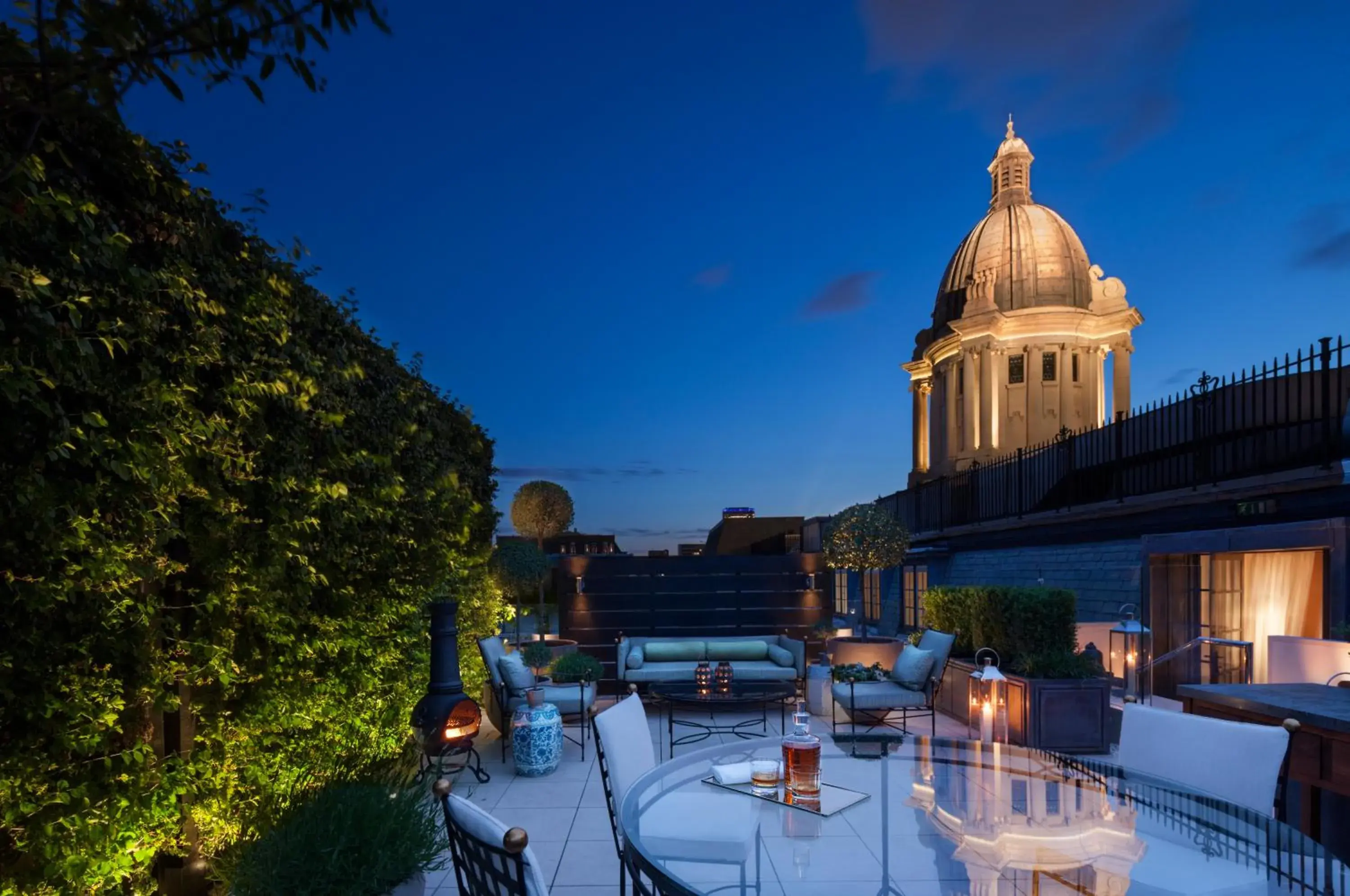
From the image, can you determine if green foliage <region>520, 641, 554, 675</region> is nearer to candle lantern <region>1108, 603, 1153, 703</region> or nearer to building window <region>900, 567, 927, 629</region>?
candle lantern <region>1108, 603, 1153, 703</region>

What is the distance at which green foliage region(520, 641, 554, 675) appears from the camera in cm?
761

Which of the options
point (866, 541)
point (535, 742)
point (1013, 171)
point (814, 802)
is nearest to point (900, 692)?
point (866, 541)

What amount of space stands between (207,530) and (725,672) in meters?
4.75

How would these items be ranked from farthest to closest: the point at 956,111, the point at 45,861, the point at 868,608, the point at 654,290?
the point at 654,290 < the point at 868,608 < the point at 956,111 < the point at 45,861

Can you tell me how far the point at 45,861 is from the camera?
78.8 inches

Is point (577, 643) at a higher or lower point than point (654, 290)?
lower

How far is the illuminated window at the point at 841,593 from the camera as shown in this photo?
17422mm

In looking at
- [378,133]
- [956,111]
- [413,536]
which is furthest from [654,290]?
[413,536]

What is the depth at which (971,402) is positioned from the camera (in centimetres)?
1752

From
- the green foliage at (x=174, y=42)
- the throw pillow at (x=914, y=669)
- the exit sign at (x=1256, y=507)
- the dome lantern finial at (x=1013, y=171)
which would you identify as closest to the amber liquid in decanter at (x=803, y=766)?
the green foliage at (x=174, y=42)

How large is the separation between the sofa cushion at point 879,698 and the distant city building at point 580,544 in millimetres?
12601

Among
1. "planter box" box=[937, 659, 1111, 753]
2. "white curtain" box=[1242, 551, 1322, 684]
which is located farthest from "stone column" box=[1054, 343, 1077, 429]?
"planter box" box=[937, 659, 1111, 753]

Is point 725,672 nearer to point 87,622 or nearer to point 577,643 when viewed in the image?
point 577,643

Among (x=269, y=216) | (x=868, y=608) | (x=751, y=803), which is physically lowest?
(x=868, y=608)
